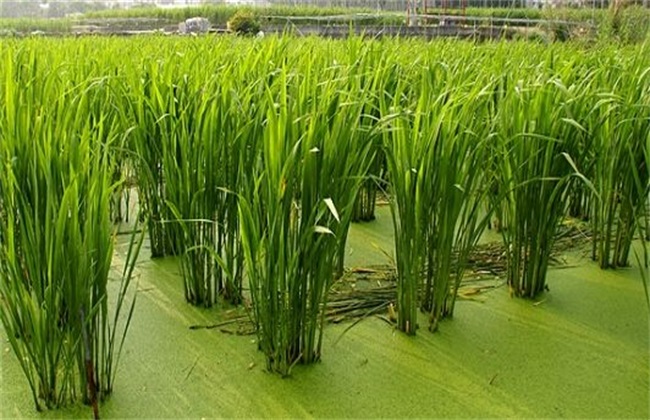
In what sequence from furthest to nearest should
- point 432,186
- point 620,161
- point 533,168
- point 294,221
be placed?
1. point 620,161
2. point 533,168
3. point 432,186
4. point 294,221

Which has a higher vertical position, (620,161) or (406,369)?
(620,161)

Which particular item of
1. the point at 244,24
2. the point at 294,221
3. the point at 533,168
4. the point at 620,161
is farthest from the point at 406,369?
the point at 244,24

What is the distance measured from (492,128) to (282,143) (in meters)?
0.52

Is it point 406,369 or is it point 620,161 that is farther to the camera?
point 620,161

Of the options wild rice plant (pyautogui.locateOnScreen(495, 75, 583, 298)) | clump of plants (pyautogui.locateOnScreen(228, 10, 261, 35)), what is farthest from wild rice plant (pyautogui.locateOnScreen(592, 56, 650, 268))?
clump of plants (pyautogui.locateOnScreen(228, 10, 261, 35))

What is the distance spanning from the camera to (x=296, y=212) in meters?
1.28

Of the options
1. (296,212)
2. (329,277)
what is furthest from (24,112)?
(329,277)

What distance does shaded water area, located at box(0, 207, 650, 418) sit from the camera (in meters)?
1.19

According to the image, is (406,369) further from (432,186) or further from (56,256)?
(56,256)

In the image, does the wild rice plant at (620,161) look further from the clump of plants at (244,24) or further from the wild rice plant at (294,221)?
the clump of plants at (244,24)

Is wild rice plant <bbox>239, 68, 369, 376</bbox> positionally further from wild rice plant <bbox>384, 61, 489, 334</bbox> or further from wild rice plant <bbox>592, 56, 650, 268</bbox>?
wild rice plant <bbox>592, 56, 650, 268</bbox>

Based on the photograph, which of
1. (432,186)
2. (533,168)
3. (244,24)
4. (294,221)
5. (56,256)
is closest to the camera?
(56,256)

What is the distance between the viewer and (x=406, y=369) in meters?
1.32

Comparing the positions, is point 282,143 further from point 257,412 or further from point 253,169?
point 257,412
